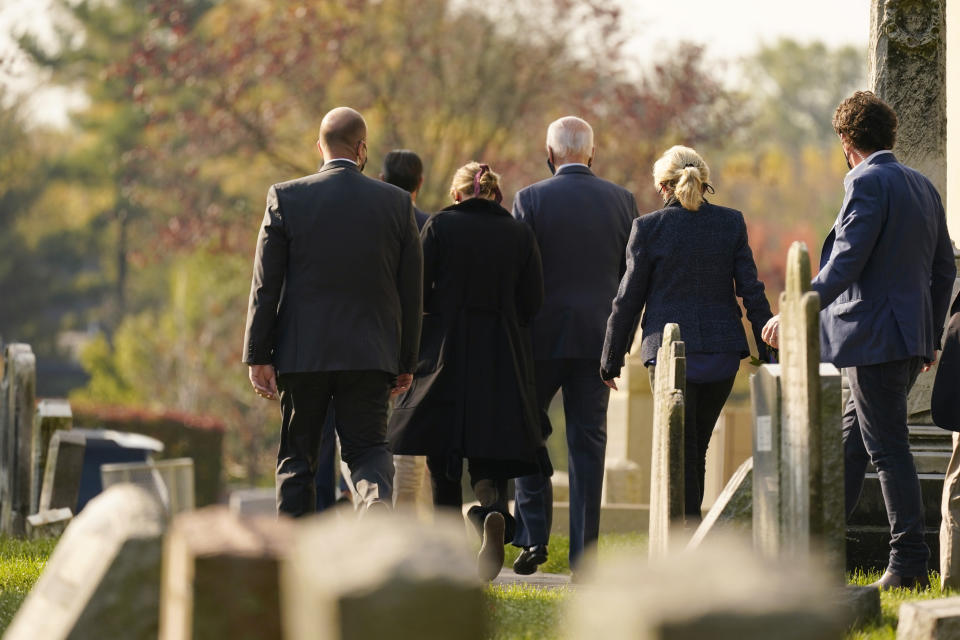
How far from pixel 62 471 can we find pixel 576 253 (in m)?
4.65

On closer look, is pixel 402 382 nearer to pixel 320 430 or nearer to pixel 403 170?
pixel 320 430

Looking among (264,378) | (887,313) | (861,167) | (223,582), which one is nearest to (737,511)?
(887,313)

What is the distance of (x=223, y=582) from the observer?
3.27 metres

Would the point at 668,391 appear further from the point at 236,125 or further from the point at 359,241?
the point at 236,125

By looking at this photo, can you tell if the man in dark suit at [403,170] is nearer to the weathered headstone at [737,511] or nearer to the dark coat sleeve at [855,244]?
the dark coat sleeve at [855,244]

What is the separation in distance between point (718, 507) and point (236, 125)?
1829 centimetres

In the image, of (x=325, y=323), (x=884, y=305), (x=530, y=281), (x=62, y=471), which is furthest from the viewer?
(x=62, y=471)

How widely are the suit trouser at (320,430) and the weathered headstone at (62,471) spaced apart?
4.47 m

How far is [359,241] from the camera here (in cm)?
673

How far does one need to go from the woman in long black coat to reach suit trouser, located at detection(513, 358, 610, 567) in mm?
312

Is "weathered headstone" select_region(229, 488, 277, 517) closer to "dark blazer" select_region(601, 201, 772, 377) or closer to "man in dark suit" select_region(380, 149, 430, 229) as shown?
"man in dark suit" select_region(380, 149, 430, 229)

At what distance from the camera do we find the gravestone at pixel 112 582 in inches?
130

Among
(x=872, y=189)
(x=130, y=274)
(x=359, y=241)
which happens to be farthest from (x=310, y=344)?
(x=130, y=274)

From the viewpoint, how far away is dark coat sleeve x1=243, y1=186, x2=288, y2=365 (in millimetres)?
6637
